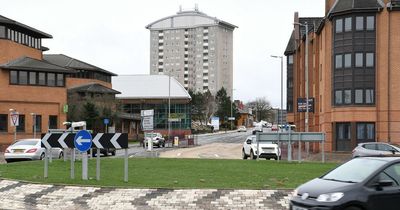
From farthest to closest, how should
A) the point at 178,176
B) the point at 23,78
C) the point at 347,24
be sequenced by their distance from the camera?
the point at 23,78
the point at 347,24
the point at 178,176

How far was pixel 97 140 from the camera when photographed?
16.8 meters

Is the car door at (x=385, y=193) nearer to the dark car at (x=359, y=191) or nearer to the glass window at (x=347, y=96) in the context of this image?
the dark car at (x=359, y=191)

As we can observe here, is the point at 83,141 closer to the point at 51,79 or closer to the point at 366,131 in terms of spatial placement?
the point at 366,131

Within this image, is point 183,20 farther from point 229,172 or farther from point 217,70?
point 229,172

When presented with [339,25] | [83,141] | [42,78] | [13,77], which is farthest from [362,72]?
[83,141]

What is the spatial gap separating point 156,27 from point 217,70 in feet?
81.7

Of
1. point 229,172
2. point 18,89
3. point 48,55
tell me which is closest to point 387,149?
point 229,172

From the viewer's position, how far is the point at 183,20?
632 ft

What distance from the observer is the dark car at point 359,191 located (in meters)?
10.2

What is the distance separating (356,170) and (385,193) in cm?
91

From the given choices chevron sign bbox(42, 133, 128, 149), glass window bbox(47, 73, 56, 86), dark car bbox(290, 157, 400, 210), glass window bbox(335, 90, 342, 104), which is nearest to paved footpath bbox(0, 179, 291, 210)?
chevron sign bbox(42, 133, 128, 149)

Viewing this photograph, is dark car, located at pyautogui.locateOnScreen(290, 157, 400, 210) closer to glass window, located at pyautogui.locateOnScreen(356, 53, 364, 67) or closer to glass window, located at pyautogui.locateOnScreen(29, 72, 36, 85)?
glass window, located at pyautogui.locateOnScreen(356, 53, 364, 67)

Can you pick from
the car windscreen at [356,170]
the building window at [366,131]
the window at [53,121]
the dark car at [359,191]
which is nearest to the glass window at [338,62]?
the building window at [366,131]

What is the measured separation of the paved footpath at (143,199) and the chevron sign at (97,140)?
2.04m
